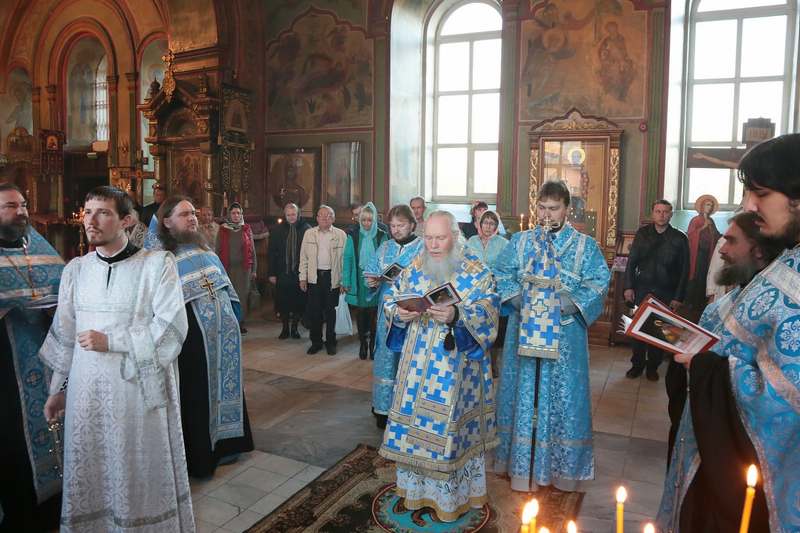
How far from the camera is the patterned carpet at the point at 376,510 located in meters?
3.46

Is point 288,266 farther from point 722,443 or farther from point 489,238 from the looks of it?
point 722,443

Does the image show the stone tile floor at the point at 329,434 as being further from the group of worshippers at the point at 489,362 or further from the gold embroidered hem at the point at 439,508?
the gold embroidered hem at the point at 439,508

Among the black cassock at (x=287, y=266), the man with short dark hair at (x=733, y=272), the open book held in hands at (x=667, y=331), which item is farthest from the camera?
the black cassock at (x=287, y=266)

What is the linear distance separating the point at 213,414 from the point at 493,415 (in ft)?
6.06

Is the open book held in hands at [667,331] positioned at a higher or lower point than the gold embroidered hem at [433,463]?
higher

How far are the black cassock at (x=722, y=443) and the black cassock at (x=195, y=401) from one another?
2.95 m

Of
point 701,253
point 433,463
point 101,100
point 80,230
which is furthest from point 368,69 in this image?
point 433,463

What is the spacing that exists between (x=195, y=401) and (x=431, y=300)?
1.78 m

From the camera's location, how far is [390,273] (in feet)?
16.5

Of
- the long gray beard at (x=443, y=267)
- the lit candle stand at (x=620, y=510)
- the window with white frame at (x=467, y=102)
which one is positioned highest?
the window with white frame at (x=467, y=102)

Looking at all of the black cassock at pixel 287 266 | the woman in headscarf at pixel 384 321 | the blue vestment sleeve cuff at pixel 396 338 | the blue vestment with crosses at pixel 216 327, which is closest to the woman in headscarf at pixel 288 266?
the black cassock at pixel 287 266

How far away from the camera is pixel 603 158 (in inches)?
349

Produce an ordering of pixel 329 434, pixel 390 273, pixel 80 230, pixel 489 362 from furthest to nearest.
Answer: pixel 80 230 < pixel 390 273 < pixel 329 434 < pixel 489 362

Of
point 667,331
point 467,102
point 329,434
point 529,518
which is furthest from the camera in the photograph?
point 467,102
